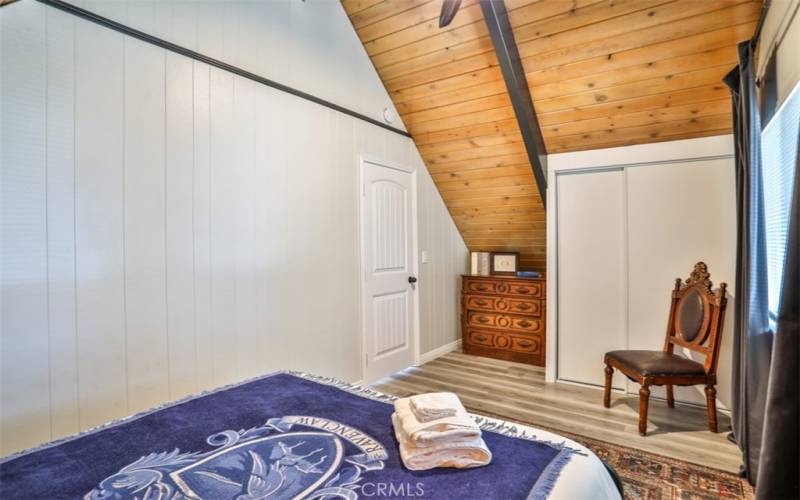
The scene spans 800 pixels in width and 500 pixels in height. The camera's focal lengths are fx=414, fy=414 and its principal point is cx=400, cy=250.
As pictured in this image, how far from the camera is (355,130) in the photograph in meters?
3.51

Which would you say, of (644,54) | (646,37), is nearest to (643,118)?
(644,54)

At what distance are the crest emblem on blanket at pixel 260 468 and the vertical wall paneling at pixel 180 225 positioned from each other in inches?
40.7

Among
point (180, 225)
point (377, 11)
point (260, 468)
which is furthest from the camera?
point (377, 11)

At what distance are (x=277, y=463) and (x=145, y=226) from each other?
4.96 ft

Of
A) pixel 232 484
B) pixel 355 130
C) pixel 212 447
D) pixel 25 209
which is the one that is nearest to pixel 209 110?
pixel 25 209

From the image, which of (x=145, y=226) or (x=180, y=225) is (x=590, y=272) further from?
(x=145, y=226)

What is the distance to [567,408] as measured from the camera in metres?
3.14

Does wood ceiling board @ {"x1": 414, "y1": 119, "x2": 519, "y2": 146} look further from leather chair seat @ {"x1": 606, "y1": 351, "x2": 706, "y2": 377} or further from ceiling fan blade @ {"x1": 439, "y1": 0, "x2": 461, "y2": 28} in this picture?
leather chair seat @ {"x1": 606, "y1": 351, "x2": 706, "y2": 377}

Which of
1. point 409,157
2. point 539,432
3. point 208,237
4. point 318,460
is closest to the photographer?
point 318,460

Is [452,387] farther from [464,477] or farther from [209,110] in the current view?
[209,110]

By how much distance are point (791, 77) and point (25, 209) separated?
3.36m

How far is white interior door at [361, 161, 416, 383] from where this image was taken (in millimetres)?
3646

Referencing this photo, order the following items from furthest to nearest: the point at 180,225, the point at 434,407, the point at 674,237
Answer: the point at 674,237 < the point at 180,225 < the point at 434,407

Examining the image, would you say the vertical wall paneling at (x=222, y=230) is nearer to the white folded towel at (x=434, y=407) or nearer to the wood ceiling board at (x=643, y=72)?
the white folded towel at (x=434, y=407)
